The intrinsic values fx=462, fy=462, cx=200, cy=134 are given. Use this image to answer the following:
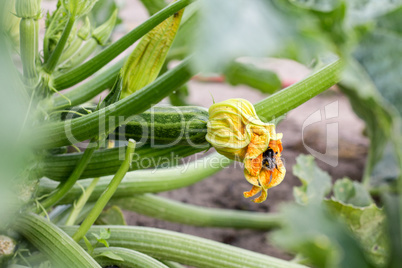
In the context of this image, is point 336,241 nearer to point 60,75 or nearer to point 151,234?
point 151,234

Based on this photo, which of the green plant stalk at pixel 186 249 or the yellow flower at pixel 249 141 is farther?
the green plant stalk at pixel 186 249

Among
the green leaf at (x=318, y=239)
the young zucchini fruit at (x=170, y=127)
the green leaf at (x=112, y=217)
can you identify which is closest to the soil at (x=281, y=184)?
the green leaf at (x=112, y=217)

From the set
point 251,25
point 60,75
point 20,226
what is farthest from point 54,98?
point 251,25

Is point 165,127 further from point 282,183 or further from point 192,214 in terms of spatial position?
point 282,183

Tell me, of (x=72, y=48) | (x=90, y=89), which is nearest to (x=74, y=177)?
(x=90, y=89)

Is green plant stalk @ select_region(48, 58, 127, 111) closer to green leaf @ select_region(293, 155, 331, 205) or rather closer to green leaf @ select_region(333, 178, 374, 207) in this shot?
green leaf @ select_region(293, 155, 331, 205)

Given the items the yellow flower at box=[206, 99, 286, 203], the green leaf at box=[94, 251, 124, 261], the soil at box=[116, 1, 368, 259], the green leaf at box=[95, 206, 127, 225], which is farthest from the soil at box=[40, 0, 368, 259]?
the green leaf at box=[94, 251, 124, 261]

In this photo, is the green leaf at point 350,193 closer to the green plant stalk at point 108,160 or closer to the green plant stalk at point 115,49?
the green plant stalk at point 108,160
